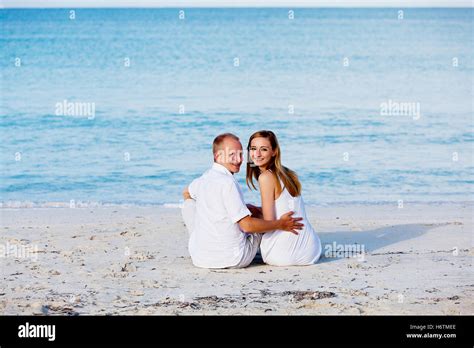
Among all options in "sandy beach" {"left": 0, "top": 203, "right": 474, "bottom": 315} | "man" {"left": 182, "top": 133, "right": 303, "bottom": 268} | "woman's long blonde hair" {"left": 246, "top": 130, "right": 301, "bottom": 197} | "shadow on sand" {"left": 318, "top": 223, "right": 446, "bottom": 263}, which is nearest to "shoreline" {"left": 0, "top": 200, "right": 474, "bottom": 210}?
"sandy beach" {"left": 0, "top": 203, "right": 474, "bottom": 315}

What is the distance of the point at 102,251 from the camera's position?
25.6 ft

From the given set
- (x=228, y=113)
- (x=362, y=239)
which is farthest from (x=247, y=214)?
(x=228, y=113)

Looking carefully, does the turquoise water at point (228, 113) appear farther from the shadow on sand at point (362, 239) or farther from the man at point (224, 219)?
the man at point (224, 219)

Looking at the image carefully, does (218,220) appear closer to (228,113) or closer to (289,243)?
(289,243)

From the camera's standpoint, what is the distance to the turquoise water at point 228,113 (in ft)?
45.1

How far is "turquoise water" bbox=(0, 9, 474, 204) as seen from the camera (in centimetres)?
1373

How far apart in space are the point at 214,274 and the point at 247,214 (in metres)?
0.59

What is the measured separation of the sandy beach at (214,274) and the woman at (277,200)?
13cm

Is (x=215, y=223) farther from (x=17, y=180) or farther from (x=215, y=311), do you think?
(x=17, y=180)

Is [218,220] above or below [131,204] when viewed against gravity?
above

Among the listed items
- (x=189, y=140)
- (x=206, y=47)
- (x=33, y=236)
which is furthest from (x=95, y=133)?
(x=206, y=47)

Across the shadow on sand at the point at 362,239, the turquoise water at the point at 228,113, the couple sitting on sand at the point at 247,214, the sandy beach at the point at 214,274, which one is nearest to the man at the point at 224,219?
the couple sitting on sand at the point at 247,214

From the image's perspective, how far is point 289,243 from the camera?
701 cm
